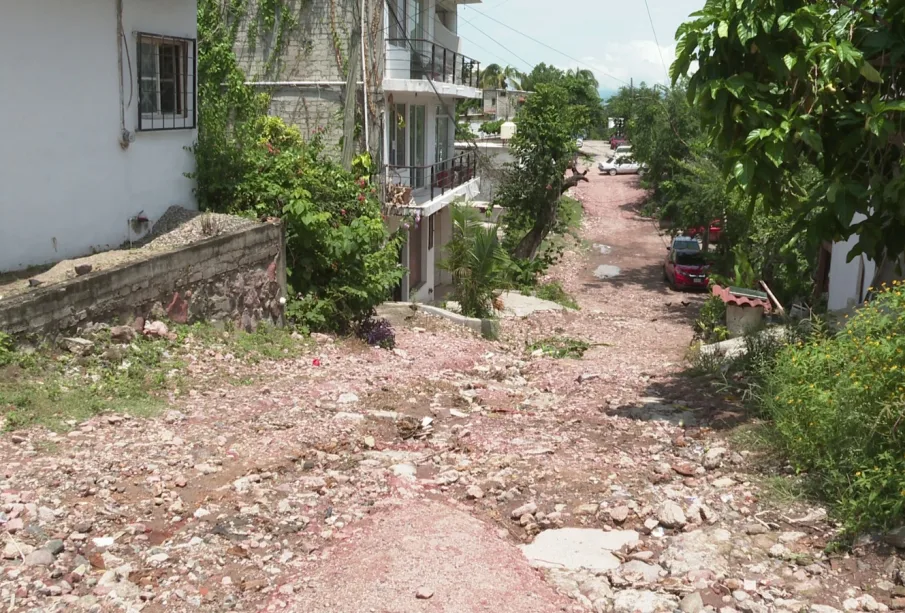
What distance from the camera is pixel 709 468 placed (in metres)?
7.97

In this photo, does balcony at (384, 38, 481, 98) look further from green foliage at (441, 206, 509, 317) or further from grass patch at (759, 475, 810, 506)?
grass patch at (759, 475, 810, 506)

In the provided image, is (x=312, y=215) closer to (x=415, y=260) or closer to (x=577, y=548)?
(x=577, y=548)

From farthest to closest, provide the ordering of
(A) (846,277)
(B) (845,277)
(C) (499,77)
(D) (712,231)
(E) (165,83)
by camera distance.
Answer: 1. (C) (499,77)
2. (D) (712,231)
3. (B) (845,277)
4. (A) (846,277)
5. (E) (165,83)

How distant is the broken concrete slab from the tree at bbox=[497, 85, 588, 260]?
67.1 feet

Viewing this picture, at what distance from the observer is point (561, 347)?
16.2 metres

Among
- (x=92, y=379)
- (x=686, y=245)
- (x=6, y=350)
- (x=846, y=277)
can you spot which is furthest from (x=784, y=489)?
(x=686, y=245)

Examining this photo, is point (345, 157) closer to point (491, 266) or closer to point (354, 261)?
point (491, 266)

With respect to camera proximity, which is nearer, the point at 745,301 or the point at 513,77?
the point at 745,301

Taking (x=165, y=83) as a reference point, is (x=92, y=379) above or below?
below

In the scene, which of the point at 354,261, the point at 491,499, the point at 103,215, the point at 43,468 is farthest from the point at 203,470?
the point at 354,261

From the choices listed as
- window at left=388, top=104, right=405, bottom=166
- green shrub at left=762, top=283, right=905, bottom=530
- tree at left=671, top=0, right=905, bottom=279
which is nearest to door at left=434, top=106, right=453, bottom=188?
window at left=388, top=104, right=405, bottom=166

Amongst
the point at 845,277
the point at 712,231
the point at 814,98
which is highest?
the point at 814,98

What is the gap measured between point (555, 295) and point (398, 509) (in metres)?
18.2

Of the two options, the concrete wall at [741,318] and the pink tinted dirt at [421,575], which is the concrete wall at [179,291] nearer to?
the pink tinted dirt at [421,575]
